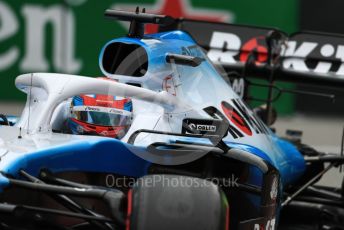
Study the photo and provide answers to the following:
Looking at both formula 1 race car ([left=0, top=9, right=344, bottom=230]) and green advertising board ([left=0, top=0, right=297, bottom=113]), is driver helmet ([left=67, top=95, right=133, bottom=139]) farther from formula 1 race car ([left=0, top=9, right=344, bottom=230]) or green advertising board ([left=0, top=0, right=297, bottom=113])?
green advertising board ([left=0, top=0, right=297, bottom=113])

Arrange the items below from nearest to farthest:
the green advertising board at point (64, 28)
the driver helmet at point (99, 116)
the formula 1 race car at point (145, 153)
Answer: the formula 1 race car at point (145, 153), the driver helmet at point (99, 116), the green advertising board at point (64, 28)

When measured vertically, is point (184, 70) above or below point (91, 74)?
above

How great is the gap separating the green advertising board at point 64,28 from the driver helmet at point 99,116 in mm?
6189

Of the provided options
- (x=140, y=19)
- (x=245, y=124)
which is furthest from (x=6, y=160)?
(x=245, y=124)

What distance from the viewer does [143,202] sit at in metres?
3.37

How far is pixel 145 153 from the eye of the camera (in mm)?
3916

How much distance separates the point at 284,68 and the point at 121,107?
2102 mm

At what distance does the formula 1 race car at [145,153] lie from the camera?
3443 millimetres

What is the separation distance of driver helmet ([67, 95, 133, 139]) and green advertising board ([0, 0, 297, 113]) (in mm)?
6189

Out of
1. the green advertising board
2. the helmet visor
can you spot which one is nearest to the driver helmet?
the helmet visor

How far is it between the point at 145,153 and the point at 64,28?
272 inches

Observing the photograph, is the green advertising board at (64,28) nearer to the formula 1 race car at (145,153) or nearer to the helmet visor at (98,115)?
the formula 1 race car at (145,153)

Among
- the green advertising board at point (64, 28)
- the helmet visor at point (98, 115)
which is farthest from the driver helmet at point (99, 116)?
the green advertising board at point (64, 28)

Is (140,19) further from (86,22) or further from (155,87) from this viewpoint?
(86,22)
